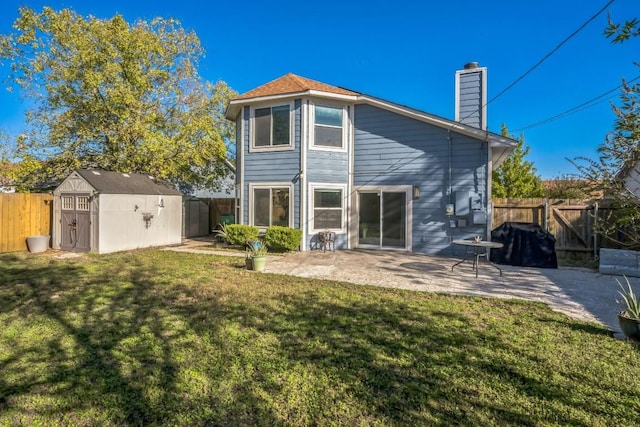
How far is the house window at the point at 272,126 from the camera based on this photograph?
10984mm

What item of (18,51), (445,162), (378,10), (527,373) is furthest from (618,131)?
(18,51)

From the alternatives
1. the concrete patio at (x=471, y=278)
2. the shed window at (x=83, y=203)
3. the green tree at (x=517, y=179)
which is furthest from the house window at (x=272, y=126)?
the green tree at (x=517, y=179)

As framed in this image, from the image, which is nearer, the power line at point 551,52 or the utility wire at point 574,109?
the power line at point 551,52

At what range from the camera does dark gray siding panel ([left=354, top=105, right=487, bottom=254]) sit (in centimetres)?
984

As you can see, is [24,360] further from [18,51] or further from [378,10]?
[18,51]

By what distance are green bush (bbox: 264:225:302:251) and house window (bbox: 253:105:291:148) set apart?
9.52 ft

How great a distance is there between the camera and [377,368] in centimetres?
320

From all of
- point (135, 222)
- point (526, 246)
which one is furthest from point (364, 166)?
point (135, 222)

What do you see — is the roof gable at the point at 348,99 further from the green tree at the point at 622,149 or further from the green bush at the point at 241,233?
the green tree at the point at 622,149

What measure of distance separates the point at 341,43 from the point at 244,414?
631 inches

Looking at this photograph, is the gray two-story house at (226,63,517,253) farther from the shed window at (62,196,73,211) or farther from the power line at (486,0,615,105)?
the shed window at (62,196,73,211)

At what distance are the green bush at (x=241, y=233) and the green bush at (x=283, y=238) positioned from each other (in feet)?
1.89

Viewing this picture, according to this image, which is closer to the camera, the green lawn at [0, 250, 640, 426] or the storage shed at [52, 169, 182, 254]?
the green lawn at [0, 250, 640, 426]

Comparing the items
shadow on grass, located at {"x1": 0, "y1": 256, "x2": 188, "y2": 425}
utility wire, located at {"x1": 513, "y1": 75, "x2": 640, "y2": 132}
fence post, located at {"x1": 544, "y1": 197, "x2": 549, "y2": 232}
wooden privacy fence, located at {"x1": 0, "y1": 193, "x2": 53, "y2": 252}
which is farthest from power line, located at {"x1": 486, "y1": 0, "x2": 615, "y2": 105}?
wooden privacy fence, located at {"x1": 0, "y1": 193, "x2": 53, "y2": 252}
